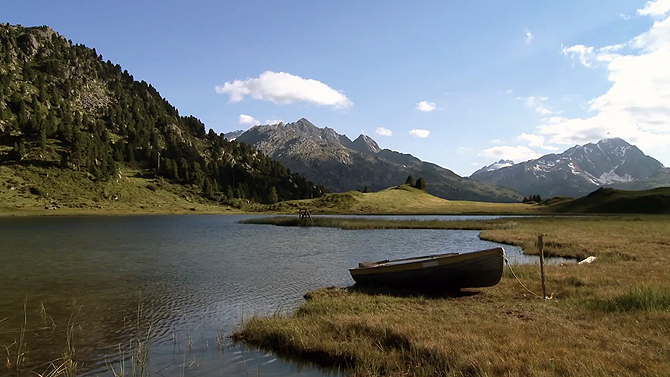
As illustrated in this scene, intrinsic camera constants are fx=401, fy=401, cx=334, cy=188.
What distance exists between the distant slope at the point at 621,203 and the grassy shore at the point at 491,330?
12821 cm

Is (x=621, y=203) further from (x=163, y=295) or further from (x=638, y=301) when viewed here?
(x=163, y=295)

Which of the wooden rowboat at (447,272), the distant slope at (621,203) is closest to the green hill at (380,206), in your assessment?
the distant slope at (621,203)

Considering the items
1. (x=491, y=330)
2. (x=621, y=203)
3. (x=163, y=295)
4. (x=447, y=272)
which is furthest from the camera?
(x=621, y=203)

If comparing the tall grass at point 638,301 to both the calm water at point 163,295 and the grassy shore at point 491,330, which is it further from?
the calm water at point 163,295

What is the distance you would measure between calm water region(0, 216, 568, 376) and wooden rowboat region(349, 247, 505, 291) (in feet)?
18.2

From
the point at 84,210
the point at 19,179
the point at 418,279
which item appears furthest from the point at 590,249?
the point at 19,179

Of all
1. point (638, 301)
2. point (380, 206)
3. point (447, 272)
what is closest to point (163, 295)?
point (447, 272)

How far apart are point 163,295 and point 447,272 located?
58.7ft

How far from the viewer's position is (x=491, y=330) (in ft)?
46.2

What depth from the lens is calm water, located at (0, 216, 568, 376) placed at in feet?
49.5

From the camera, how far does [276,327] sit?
1670cm

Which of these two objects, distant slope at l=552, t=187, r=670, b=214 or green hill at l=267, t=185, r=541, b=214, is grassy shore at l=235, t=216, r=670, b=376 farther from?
green hill at l=267, t=185, r=541, b=214

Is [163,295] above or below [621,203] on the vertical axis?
below

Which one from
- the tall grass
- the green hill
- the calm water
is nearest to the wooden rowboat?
the calm water
